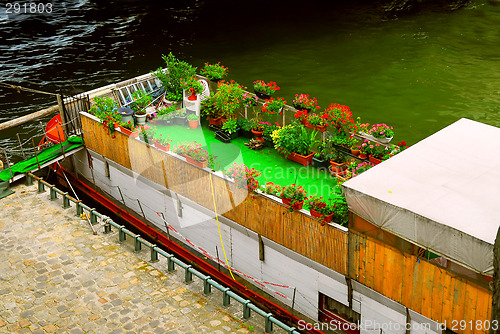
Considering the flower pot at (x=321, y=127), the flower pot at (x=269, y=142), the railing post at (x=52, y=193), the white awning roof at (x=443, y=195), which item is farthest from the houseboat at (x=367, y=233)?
the railing post at (x=52, y=193)

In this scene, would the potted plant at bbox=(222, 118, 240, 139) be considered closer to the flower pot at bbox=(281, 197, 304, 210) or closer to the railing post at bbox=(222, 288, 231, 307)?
the flower pot at bbox=(281, 197, 304, 210)

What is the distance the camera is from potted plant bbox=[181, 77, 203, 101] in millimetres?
19406

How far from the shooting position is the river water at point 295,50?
105 ft

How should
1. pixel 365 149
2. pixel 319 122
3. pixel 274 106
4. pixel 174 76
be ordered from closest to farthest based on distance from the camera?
pixel 365 149 → pixel 319 122 → pixel 274 106 → pixel 174 76

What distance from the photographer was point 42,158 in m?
20.2

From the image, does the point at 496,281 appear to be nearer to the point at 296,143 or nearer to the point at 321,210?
the point at 321,210

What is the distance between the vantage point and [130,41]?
135 ft

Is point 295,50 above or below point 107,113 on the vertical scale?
below

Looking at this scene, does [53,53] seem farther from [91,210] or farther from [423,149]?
[423,149]

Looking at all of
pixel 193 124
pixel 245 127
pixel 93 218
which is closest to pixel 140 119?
pixel 193 124

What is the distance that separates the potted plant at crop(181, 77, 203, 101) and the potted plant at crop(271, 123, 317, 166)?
3.85 metres

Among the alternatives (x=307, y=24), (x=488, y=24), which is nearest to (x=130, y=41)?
(x=307, y=24)

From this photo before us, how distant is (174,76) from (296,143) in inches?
247

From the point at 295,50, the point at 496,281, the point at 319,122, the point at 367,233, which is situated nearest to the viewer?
the point at 496,281
